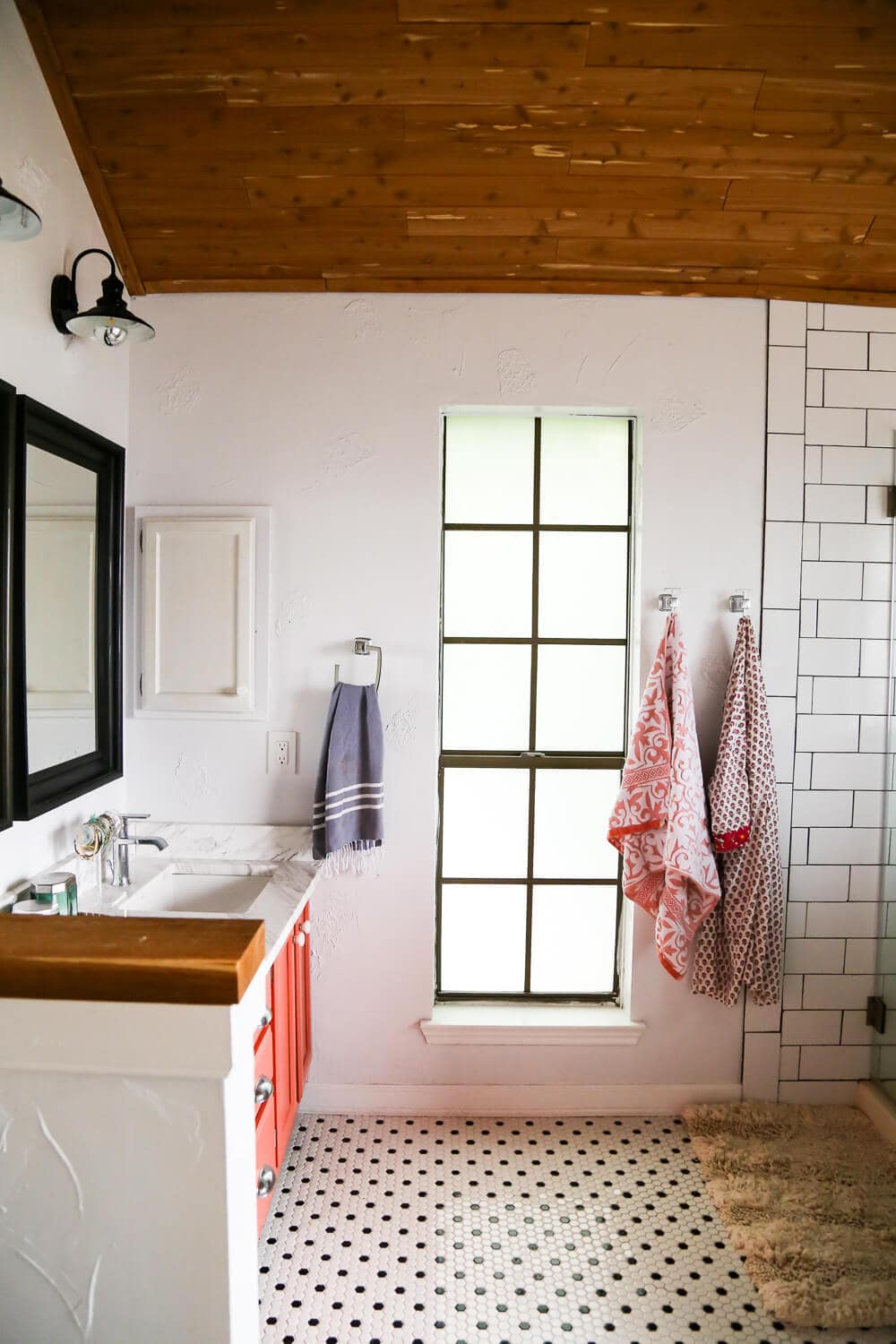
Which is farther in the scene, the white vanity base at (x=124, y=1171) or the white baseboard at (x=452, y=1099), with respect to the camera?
the white baseboard at (x=452, y=1099)

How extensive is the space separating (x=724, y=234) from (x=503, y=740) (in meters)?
1.49

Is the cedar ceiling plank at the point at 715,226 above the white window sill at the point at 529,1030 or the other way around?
above

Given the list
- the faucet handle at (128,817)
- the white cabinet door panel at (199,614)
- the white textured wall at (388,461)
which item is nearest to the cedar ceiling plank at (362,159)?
the white textured wall at (388,461)

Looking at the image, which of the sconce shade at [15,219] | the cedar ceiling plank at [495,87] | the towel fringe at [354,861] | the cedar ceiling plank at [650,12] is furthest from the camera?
the towel fringe at [354,861]

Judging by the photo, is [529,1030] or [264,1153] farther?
[529,1030]

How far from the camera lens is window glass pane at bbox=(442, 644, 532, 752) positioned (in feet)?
8.23

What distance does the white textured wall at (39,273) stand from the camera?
5.64 ft

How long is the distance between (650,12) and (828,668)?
5.38 ft

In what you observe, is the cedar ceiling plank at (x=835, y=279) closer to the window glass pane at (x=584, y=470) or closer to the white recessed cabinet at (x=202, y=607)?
the window glass pane at (x=584, y=470)

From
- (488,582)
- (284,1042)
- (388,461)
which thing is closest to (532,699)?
(488,582)

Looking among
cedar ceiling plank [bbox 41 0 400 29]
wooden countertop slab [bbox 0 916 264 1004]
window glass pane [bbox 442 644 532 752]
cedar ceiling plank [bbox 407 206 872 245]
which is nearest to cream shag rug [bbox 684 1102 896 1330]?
window glass pane [bbox 442 644 532 752]

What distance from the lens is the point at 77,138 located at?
6.40 feet

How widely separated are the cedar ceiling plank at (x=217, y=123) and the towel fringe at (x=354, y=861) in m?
1.79

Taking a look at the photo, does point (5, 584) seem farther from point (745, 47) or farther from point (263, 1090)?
point (745, 47)
